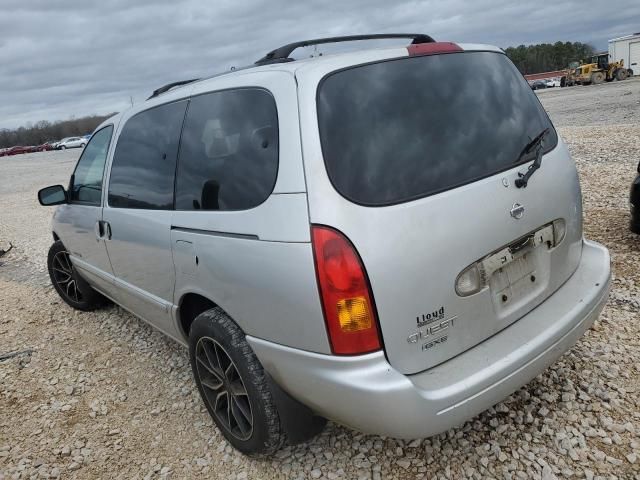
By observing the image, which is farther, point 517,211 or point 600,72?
point 600,72

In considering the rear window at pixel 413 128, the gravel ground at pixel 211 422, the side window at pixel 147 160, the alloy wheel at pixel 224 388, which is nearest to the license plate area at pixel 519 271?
the rear window at pixel 413 128

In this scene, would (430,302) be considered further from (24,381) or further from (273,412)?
(24,381)

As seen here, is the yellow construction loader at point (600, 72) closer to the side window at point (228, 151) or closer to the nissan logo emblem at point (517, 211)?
the nissan logo emblem at point (517, 211)

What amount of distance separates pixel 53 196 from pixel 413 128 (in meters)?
3.24

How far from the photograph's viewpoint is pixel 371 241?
1859mm

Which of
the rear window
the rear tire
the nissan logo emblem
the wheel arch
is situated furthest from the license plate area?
the rear tire

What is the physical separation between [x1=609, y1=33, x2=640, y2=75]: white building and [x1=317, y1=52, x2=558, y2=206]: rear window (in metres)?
50.5

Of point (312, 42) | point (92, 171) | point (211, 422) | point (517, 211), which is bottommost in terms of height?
point (211, 422)

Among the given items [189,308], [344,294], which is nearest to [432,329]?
[344,294]

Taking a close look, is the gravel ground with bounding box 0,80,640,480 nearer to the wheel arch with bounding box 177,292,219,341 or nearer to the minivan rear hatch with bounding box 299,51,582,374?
the wheel arch with bounding box 177,292,219,341

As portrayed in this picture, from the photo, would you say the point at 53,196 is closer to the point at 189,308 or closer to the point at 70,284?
the point at 70,284

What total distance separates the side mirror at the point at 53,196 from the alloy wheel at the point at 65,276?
2.53 feet

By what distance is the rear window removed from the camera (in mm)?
1954

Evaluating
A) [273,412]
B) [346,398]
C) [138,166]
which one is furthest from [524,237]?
[138,166]
